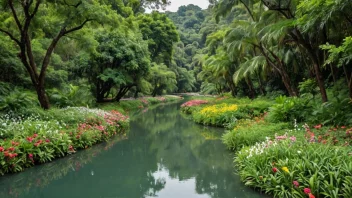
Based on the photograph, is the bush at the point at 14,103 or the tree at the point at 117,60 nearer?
the bush at the point at 14,103

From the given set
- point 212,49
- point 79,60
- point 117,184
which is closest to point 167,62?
point 212,49

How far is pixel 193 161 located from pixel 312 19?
548 centimetres

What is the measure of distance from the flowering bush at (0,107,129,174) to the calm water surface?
0.29 m

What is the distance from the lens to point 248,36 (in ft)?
49.9

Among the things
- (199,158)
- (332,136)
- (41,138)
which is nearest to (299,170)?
(332,136)

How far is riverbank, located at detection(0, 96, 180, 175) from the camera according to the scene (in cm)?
765

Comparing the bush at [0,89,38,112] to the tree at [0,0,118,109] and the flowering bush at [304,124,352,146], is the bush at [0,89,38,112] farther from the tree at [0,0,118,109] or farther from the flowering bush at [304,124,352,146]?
the flowering bush at [304,124,352,146]

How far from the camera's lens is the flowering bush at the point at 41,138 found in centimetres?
757

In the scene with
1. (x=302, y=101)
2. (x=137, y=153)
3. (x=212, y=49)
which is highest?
(x=212, y=49)

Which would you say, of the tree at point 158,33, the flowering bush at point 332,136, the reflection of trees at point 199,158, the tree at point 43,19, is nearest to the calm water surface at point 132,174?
the reflection of trees at point 199,158

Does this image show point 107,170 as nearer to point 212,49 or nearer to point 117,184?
point 117,184

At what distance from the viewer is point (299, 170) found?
5441 millimetres

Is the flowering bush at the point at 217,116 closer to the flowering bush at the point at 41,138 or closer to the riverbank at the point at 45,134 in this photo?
the riverbank at the point at 45,134

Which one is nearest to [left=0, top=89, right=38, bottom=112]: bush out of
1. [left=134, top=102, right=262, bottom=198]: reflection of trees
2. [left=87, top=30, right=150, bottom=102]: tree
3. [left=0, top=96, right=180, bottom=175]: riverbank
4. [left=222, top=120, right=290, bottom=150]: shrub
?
[left=0, top=96, right=180, bottom=175]: riverbank
